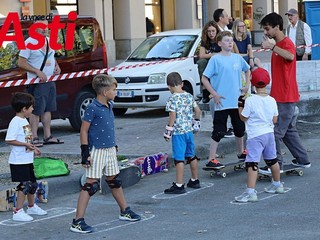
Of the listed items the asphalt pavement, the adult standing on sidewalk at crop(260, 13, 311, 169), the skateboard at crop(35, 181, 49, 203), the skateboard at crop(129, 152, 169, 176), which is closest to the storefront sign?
the asphalt pavement

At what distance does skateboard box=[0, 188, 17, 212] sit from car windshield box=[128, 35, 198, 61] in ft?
28.2

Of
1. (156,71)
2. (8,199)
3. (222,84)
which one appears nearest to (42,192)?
(8,199)

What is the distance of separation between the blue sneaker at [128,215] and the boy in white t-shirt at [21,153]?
3.17 feet

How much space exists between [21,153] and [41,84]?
4381mm

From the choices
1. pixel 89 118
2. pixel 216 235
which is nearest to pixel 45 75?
pixel 89 118

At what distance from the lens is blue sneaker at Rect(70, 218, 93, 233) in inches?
309

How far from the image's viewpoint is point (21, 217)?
8.44 metres

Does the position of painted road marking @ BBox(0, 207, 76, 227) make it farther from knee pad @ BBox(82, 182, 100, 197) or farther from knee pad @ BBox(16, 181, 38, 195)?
knee pad @ BBox(82, 182, 100, 197)

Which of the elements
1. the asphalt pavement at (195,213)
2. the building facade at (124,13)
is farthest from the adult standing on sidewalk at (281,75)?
the building facade at (124,13)

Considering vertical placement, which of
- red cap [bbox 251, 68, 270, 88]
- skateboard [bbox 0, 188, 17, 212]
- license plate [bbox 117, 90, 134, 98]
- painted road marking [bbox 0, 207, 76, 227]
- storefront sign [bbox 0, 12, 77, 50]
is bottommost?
painted road marking [bbox 0, 207, 76, 227]

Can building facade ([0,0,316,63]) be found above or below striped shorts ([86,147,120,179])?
above

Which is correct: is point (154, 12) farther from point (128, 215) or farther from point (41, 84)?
point (128, 215)

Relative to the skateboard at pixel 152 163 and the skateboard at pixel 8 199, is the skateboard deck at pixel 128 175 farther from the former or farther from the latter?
the skateboard at pixel 8 199

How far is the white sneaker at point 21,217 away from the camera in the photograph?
844 centimetres
